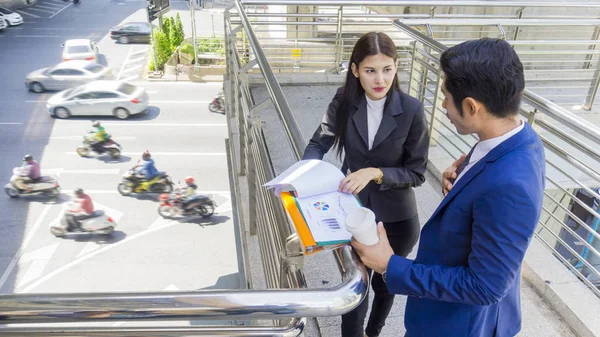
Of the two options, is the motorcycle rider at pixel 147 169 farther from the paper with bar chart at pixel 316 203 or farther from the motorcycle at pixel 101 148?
the paper with bar chart at pixel 316 203

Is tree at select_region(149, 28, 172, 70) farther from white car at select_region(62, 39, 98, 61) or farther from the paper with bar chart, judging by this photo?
the paper with bar chart

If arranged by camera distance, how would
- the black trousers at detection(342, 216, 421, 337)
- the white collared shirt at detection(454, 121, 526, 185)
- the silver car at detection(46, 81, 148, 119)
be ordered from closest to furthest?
1. the white collared shirt at detection(454, 121, 526, 185)
2. the black trousers at detection(342, 216, 421, 337)
3. the silver car at detection(46, 81, 148, 119)

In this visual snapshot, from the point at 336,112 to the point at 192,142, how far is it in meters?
13.7

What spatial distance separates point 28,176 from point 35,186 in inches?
13.8

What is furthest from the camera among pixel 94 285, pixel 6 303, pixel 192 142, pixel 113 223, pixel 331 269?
pixel 192 142

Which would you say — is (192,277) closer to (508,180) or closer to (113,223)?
(113,223)

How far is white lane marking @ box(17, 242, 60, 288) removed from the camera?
403 inches

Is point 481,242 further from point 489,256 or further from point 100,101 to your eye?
point 100,101

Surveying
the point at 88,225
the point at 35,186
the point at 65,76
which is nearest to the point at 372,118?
the point at 88,225

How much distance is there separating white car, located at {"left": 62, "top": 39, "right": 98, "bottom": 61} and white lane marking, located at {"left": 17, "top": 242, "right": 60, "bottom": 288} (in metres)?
11.8

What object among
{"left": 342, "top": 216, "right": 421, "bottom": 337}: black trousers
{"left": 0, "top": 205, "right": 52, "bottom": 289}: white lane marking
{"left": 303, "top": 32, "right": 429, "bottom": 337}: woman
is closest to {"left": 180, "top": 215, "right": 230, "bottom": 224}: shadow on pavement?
{"left": 0, "top": 205, "right": 52, "bottom": 289}: white lane marking

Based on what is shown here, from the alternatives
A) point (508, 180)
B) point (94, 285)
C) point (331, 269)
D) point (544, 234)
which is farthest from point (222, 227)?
point (508, 180)

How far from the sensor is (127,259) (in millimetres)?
10680


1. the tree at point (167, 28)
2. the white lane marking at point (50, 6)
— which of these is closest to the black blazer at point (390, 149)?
the tree at point (167, 28)
